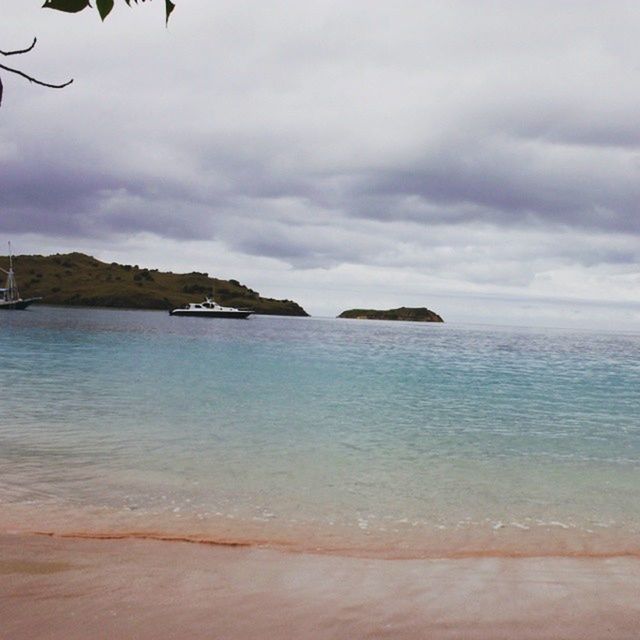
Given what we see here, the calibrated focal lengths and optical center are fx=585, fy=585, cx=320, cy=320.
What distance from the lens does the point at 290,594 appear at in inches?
290

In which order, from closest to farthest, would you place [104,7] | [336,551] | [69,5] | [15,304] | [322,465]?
1. [69,5]
2. [104,7]
3. [336,551]
4. [322,465]
5. [15,304]

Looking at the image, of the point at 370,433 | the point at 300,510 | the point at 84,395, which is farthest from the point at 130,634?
the point at 84,395

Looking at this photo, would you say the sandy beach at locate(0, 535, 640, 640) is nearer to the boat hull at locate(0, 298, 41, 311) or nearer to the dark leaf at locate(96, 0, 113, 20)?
the dark leaf at locate(96, 0, 113, 20)

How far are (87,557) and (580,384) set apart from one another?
45.5m

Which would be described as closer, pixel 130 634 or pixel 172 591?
pixel 130 634

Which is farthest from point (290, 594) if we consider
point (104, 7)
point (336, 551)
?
point (104, 7)

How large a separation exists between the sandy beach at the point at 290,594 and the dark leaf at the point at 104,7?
19.3 feet

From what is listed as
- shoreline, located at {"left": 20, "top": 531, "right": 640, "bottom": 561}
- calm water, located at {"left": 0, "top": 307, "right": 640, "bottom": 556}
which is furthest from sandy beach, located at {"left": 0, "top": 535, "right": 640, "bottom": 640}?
calm water, located at {"left": 0, "top": 307, "right": 640, "bottom": 556}

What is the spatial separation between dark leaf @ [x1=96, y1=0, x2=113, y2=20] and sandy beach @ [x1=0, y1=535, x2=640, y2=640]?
231 inches

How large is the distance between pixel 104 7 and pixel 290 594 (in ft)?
22.8

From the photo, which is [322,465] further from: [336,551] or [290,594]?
[290,594]

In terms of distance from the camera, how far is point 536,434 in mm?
23656

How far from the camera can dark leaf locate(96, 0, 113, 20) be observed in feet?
7.22

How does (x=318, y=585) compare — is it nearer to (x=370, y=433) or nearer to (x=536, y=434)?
(x=370, y=433)
